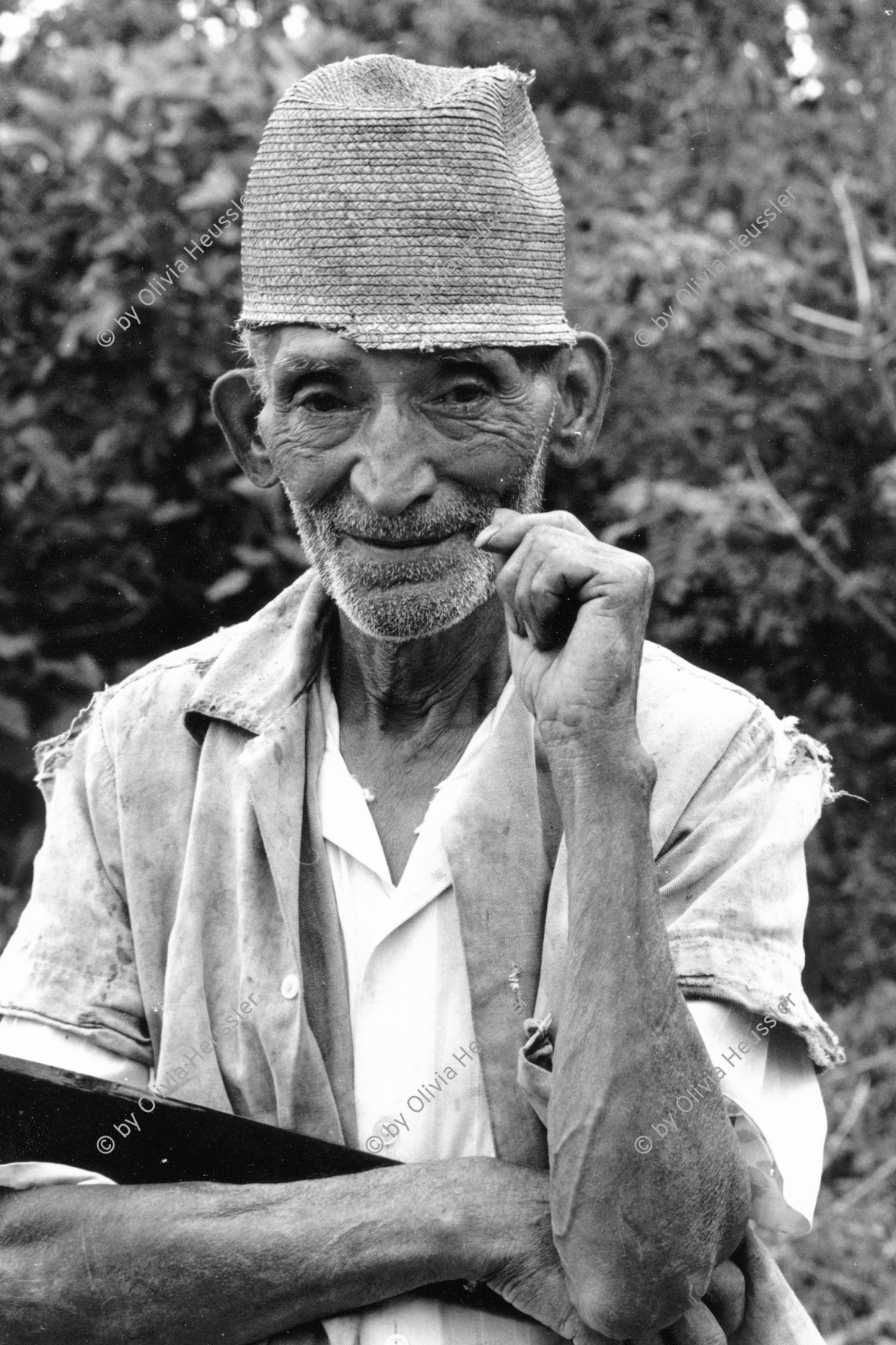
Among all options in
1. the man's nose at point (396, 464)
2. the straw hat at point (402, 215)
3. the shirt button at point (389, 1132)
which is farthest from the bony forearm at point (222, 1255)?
the straw hat at point (402, 215)

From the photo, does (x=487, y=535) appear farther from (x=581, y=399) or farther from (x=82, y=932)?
(x=82, y=932)

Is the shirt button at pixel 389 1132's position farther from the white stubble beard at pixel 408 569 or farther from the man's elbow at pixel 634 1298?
the white stubble beard at pixel 408 569

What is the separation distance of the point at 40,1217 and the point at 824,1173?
398 centimetres

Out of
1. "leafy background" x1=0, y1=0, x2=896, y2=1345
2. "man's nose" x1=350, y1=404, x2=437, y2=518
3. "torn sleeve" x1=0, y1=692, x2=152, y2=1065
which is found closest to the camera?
"man's nose" x1=350, y1=404, x2=437, y2=518

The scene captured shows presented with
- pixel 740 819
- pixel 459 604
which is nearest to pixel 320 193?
pixel 459 604

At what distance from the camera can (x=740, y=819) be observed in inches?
105

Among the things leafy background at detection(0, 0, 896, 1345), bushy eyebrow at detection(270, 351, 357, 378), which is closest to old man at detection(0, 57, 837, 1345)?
bushy eyebrow at detection(270, 351, 357, 378)

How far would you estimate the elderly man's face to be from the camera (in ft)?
8.70

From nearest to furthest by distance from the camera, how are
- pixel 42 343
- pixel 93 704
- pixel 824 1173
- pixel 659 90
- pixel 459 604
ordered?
pixel 459 604 < pixel 93 704 < pixel 42 343 < pixel 824 1173 < pixel 659 90

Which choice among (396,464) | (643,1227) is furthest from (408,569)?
(643,1227)

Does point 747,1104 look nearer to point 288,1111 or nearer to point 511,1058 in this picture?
point 511,1058

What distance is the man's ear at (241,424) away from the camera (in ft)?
9.86

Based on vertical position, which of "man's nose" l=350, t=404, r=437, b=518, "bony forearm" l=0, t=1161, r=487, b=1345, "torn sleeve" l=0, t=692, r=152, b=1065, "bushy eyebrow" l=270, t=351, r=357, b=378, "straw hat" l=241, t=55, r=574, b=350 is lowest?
"bony forearm" l=0, t=1161, r=487, b=1345

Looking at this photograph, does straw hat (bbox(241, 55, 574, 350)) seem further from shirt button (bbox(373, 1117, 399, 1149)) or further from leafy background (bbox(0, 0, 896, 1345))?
leafy background (bbox(0, 0, 896, 1345))
